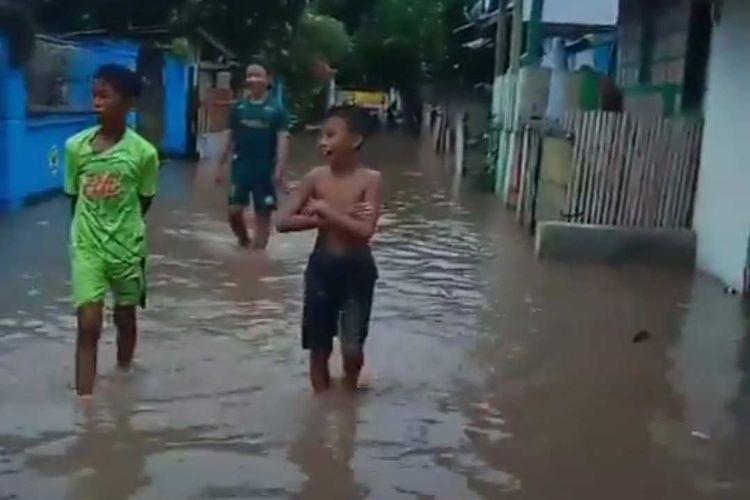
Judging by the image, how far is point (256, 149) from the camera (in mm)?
10961

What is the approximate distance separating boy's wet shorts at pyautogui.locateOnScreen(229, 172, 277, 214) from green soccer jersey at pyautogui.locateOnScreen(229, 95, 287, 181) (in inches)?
A: 1.4

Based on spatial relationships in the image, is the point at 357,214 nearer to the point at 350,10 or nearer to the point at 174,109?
the point at 174,109

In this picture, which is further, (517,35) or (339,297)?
(517,35)

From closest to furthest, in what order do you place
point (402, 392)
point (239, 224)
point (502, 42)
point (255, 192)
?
point (402, 392)
point (255, 192)
point (239, 224)
point (502, 42)

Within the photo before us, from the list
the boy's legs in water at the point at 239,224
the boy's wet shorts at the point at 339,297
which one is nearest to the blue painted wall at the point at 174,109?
the boy's legs in water at the point at 239,224

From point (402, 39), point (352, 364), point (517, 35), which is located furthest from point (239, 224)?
point (402, 39)

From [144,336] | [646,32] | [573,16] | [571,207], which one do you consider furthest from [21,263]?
[573,16]

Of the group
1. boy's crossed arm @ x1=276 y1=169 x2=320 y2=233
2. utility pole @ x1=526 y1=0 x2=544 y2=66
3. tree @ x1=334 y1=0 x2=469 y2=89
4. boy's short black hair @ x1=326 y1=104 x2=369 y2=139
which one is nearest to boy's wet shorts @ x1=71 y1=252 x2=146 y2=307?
boy's crossed arm @ x1=276 y1=169 x2=320 y2=233

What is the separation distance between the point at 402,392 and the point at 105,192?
1792 millimetres

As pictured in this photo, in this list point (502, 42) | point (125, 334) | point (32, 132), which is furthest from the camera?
point (502, 42)

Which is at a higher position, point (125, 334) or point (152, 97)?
point (152, 97)

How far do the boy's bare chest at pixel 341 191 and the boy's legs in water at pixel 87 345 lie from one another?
117 centimetres

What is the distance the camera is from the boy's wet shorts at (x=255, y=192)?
11.1m

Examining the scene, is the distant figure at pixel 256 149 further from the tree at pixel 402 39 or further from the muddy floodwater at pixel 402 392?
the tree at pixel 402 39
